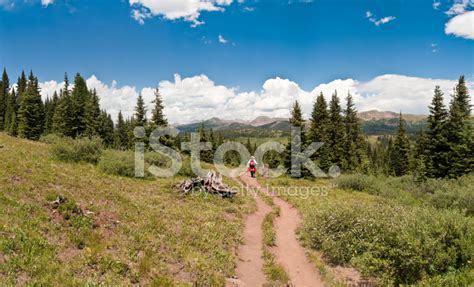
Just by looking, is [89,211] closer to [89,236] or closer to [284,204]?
[89,236]

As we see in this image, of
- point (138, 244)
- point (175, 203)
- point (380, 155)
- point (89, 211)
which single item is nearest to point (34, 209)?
point (89, 211)

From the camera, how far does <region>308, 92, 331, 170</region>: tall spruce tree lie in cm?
4258

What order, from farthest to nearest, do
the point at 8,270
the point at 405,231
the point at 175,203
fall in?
the point at 175,203, the point at 405,231, the point at 8,270

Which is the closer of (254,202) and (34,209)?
(34,209)

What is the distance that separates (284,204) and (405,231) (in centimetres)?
1305

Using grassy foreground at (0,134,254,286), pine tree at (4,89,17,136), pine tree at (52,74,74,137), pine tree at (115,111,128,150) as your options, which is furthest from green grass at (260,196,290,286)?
pine tree at (115,111,128,150)

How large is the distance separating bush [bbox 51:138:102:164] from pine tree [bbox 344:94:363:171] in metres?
36.3

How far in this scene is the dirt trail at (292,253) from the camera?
408 inches

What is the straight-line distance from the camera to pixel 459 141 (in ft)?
121

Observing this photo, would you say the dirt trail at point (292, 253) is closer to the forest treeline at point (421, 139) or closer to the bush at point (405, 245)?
the bush at point (405, 245)

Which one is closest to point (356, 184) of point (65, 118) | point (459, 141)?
point (459, 141)

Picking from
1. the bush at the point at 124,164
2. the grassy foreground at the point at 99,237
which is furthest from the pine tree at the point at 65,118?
the grassy foreground at the point at 99,237

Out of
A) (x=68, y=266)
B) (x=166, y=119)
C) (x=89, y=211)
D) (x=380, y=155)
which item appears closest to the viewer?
(x=68, y=266)

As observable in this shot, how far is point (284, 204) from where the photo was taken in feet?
73.3
